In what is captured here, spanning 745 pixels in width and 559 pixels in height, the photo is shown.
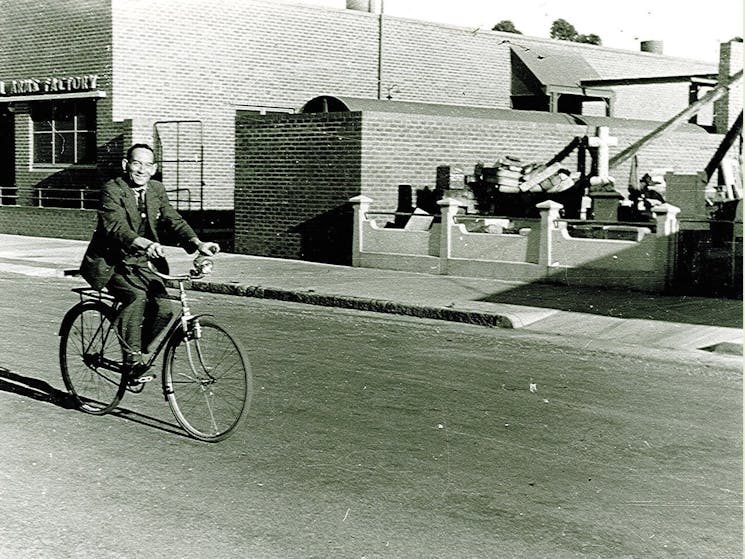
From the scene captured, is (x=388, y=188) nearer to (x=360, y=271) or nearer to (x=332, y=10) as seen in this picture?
(x=360, y=271)

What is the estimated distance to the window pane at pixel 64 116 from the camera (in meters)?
25.9

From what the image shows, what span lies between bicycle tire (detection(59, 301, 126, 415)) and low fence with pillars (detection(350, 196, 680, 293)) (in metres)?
9.22

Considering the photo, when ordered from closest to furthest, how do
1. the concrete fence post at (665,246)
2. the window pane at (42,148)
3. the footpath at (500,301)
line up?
the footpath at (500,301) → the concrete fence post at (665,246) → the window pane at (42,148)

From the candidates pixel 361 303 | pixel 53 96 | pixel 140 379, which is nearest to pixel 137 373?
pixel 140 379

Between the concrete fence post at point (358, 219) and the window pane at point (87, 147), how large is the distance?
10.1 m

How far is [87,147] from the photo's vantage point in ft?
84.9

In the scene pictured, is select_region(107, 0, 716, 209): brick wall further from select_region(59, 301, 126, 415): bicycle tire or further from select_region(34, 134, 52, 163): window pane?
select_region(59, 301, 126, 415): bicycle tire

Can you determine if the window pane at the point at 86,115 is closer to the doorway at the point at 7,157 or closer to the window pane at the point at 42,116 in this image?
the window pane at the point at 42,116

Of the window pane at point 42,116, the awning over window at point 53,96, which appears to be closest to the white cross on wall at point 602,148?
the awning over window at point 53,96

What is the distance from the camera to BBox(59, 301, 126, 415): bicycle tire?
23.7 ft

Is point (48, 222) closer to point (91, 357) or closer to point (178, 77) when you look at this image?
point (178, 77)

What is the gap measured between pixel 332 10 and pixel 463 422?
23.1 metres

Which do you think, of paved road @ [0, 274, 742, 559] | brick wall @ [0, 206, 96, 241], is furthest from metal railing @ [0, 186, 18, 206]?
paved road @ [0, 274, 742, 559]

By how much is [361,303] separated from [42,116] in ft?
53.3
